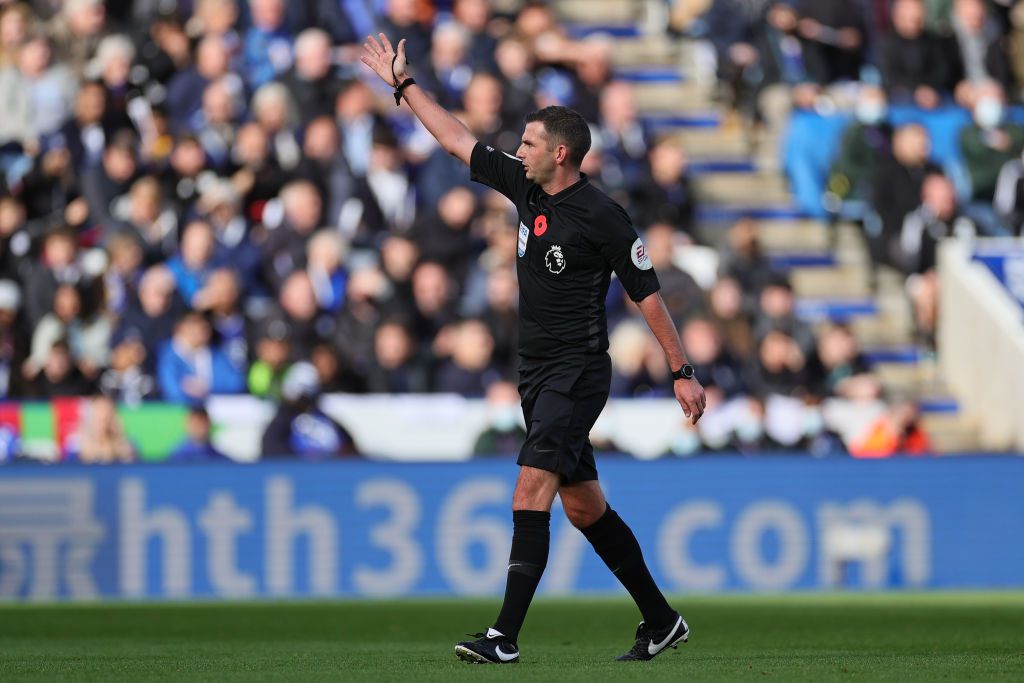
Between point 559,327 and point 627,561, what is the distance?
1.08 metres

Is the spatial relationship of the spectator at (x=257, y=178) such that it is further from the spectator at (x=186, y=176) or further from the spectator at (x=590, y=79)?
the spectator at (x=590, y=79)

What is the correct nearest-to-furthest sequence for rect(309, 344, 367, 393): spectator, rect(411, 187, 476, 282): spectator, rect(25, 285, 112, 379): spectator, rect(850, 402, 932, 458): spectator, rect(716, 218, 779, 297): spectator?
rect(309, 344, 367, 393): spectator, rect(25, 285, 112, 379): spectator, rect(850, 402, 932, 458): spectator, rect(411, 187, 476, 282): spectator, rect(716, 218, 779, 297): spectator

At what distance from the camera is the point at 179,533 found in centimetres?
1586

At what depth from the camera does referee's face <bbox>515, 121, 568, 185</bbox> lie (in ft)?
27.3

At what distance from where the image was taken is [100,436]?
1634 cm

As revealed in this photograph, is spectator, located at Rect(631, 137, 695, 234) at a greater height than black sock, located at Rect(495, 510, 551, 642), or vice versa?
spectator, located at Rect(631, 137, 695, 234)

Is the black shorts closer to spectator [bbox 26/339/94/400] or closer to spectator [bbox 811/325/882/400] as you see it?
spectator [bbox 26/339/94/400]

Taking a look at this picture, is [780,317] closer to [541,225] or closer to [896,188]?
[896,188]

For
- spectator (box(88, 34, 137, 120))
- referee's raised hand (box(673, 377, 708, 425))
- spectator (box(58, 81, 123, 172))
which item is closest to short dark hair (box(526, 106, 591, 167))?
referee's raised hand (box(673, 377, 708, 425))

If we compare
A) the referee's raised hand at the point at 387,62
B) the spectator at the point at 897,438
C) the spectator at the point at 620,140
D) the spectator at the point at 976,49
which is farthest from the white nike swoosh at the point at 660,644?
the spectator at the point at 976,49

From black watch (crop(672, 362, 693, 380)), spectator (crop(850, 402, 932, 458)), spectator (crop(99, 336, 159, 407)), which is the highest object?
black watch (crop(672, 362, 693, 380))

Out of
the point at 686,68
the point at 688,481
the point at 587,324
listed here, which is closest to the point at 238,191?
the point at 688,481

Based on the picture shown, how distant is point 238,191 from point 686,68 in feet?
22.7

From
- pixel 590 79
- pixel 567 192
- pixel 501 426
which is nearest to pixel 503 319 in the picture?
pixel 501 426
